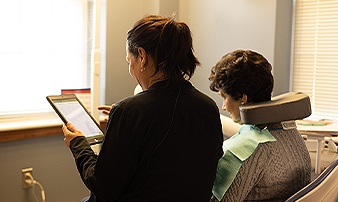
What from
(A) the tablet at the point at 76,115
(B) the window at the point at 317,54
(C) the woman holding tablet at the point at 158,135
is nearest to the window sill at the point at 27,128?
(A) the tablet at the point at 76,115

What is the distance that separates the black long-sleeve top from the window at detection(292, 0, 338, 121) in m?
1.52

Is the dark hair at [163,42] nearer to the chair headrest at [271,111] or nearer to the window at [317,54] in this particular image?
the chair headrest at [271,111]

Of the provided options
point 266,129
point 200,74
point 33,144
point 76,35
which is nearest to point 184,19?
point 200,74

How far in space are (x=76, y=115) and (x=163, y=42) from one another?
1.85 feet

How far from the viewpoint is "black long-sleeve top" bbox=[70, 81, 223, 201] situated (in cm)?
117

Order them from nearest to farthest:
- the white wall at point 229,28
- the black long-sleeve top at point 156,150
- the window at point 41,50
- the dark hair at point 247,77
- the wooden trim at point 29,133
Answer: the black long-sleeve top at point 156,150, the dark hair at point 247,77, the wooden trim at point 29,133, the window at point 41,50, the white wall at point 229,28

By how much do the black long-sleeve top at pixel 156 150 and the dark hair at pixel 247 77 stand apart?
7.4 inches

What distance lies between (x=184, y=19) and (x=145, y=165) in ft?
6.96

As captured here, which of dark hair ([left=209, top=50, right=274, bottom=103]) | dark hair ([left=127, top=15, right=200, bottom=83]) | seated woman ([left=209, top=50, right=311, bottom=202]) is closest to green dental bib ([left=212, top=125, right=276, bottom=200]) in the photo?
seated woman ([left=209, top=50, right=311, bottom=202])

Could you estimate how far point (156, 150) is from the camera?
3.89 feet

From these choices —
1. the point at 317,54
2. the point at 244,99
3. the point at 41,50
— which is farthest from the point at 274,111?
the point at 41,50

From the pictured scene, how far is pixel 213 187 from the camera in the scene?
4.70ft

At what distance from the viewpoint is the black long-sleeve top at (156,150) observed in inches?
45.9

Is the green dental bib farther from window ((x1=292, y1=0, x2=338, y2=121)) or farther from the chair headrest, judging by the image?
window ((x1=292, y1=0, x2=338, y2=121))
